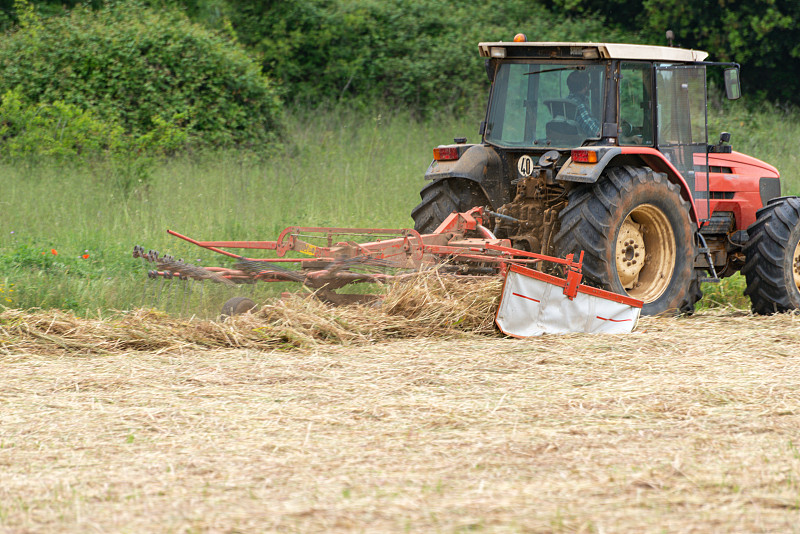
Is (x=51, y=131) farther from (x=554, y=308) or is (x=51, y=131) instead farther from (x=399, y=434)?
(x=399, y=434)

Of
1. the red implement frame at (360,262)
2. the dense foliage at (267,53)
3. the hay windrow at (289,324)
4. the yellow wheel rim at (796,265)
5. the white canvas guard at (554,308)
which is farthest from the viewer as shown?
the dense foliage at (267,53)

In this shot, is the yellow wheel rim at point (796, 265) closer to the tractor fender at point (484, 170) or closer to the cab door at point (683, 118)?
the cab door at point (683, 118)

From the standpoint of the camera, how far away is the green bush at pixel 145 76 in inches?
539

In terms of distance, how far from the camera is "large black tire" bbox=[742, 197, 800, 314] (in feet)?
23.6

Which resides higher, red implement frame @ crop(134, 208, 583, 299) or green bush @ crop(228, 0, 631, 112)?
green bush @ crop(228, 0, 631, 112)

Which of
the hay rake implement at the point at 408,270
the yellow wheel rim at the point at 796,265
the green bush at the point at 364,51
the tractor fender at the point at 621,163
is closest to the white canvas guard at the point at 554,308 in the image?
the hay rake implement at the point at 408,270

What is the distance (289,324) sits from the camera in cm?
580

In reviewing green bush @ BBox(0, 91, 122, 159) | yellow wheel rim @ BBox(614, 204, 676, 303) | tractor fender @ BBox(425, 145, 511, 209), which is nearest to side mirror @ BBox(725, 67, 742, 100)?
yellow wheel rim @ BBox(614, 204, 676, 303)

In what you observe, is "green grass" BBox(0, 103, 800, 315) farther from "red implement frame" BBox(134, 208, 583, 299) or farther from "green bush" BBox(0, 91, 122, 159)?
"green bush" BBox(0, 91, 122, 159)

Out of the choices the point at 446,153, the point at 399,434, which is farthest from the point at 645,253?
the point at 399,434

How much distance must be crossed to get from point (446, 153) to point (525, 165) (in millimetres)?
689

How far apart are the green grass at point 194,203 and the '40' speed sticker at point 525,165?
2.10 metres

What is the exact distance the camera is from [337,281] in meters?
6.32

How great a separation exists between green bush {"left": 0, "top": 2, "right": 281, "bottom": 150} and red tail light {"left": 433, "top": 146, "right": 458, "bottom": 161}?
6569 mm
